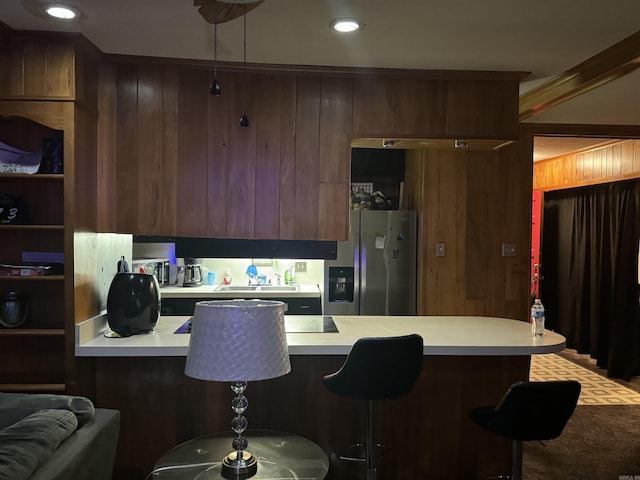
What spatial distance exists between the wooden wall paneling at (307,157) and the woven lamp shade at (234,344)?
1.38m

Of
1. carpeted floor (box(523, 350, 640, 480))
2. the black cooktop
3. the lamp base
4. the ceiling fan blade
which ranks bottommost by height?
carpeted floor (box(523, 350, 640, 480))

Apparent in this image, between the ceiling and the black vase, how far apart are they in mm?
1225

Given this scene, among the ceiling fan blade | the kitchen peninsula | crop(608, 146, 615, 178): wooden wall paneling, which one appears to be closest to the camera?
the ceiling fan blade

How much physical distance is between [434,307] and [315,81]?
7.68ft

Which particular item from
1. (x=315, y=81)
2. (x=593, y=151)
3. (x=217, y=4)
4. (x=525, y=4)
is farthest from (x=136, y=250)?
(x=593, y=151)

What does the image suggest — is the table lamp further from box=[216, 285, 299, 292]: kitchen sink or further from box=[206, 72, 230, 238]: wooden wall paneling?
box=[216, 285, 299, 292]: kitchen sink

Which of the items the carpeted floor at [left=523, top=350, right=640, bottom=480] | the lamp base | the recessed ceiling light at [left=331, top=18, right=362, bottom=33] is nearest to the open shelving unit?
the lamp base

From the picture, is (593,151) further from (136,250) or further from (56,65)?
(56,65)

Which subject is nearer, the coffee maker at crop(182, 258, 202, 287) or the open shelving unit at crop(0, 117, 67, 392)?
the open shelving unit at crop(0, 117, 67, 392)

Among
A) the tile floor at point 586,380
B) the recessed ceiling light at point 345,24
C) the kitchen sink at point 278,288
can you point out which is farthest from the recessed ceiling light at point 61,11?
the tile floor at point 586,380

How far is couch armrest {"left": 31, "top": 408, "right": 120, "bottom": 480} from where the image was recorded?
160cm

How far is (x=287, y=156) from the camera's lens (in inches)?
114

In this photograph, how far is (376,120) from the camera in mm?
2879

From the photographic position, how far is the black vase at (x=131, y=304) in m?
Answer: 2.47
